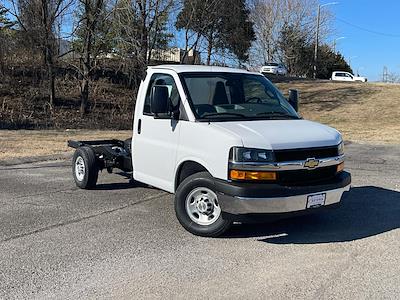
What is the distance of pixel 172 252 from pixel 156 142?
183 centimetres

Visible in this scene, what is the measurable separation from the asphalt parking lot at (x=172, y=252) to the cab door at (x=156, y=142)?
52 centimetres

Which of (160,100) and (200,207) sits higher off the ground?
(160,100)

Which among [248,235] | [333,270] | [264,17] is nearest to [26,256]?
[248,235]

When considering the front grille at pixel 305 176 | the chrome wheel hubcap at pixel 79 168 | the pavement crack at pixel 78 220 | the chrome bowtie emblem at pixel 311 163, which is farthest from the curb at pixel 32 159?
the chrome bowtie emblem at pixel 311 163

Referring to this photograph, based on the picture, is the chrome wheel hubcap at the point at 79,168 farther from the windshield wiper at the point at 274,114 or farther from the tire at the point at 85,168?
the windshield wiper at the point at 274,114

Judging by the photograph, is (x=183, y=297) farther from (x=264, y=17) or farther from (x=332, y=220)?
(x=264, y=17)

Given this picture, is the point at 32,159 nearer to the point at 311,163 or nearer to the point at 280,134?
the point at 280,134

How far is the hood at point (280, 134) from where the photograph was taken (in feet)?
17.9

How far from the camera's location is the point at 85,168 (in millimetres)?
8203

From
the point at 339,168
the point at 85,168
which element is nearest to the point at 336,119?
the point at 85,168

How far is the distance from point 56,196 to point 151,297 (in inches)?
165

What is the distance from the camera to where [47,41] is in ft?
80.9

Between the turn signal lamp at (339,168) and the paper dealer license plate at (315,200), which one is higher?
the turn signal lamp at (339,168)

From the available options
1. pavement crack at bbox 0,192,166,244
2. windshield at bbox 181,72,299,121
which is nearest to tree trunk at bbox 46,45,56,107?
pavement crack at bbox 0,192,166,244
